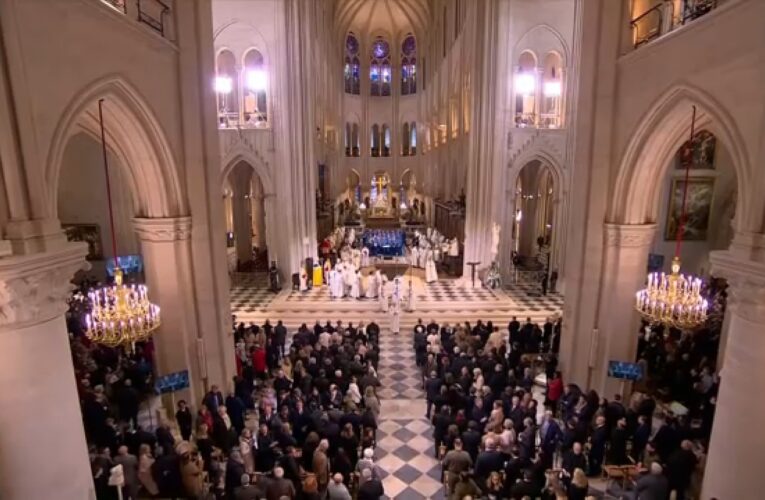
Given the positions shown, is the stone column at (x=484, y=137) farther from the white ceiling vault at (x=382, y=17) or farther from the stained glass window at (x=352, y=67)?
the stained glass window at (x=352, y=67)

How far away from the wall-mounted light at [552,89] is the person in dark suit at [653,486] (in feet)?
61.9

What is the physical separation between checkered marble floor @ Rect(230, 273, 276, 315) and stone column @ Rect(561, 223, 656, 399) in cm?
1206

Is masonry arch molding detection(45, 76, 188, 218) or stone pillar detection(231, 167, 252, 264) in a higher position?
masonry arch molding detection(45, 76, 188, 218)

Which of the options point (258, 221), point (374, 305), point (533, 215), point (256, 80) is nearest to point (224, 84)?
point (256, 80)

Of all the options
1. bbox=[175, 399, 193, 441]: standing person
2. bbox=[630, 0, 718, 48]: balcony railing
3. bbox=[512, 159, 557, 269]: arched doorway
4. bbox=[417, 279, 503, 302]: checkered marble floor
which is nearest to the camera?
bbox=[630, 0, 718, 48]: balcony railing

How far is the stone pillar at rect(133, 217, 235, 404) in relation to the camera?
992cm

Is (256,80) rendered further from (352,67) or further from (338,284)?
(352,67)

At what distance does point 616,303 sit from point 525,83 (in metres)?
14.5

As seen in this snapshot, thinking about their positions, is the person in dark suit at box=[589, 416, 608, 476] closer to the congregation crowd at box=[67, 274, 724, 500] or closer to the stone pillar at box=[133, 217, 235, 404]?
the congregation crowd at box=[67, 274, 724, 500]

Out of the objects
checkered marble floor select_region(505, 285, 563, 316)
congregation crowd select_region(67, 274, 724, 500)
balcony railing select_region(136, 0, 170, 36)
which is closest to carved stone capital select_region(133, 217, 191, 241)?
congregation crowd select_region(67, 274, 724, 500)

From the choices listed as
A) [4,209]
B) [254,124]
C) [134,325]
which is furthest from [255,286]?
[4,209]

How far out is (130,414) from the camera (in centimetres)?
957

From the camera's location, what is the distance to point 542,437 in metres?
8.43

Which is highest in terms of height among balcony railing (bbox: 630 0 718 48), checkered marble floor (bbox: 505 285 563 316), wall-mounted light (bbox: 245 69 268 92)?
wall-mounted light (bbox: 245 69 268 92)
